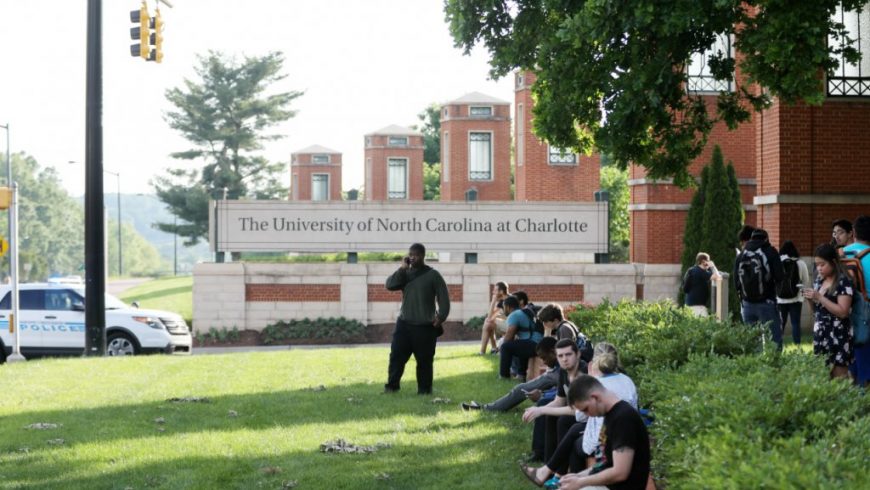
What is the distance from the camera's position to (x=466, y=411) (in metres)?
14.3

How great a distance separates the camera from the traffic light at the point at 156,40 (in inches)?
809

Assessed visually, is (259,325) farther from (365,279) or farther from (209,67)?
(209,67)

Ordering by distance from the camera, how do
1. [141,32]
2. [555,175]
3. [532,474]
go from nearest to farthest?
[532,474] < [141,32] < [555,175]

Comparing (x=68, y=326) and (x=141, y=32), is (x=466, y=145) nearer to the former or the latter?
(x=68, y=326)

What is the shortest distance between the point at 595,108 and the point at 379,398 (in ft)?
19.8

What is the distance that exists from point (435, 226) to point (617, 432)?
82.5ft

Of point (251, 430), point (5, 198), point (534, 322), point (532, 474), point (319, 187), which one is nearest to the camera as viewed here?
point (532, 474)

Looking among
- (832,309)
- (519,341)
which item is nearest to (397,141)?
(519,341)

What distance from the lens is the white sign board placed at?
106 ft

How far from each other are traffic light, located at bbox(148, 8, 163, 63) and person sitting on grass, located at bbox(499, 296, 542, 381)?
7473mm

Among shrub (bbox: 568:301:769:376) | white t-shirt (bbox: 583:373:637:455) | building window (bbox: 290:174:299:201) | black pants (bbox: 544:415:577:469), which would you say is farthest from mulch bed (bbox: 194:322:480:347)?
building window (bbox: 290:174:299:201)

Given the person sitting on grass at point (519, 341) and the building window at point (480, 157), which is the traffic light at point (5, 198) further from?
the building window at point (480, 157)

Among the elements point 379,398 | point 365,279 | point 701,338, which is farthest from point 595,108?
point 365,279

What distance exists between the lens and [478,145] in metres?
56.0
